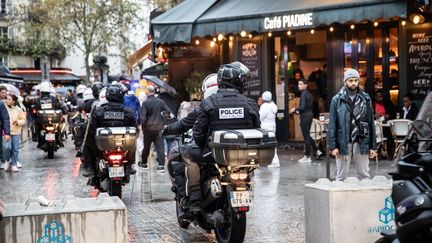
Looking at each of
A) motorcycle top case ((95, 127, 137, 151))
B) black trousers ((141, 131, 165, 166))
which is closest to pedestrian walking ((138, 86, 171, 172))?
black trousers ((141, 131, 165, 166))

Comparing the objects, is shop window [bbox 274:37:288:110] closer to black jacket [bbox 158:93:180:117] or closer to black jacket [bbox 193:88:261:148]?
black jacket [bbox 158:93:180:117]

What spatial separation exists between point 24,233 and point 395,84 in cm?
1333

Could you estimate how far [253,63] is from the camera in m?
19.8

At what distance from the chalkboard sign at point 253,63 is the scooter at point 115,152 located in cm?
953

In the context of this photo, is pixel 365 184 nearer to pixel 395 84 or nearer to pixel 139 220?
pixel 139 220

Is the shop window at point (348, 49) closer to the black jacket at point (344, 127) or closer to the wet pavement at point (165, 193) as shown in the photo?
the wet pavement at point (165, 193)

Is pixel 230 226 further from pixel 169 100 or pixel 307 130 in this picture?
pixel 169 100

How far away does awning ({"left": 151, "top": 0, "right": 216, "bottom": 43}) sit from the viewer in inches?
750

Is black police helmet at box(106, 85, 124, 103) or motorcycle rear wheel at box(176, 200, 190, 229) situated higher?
black police helmet at box(106, 85, 124, 103)

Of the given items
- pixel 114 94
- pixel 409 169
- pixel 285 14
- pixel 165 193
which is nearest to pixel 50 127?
pixel 285 14

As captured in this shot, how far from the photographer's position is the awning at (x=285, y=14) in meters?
15.4

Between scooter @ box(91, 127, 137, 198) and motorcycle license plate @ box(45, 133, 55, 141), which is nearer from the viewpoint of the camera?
scooter @ box(91, 127, 137, 198)

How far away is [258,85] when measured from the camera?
1962 centimetres

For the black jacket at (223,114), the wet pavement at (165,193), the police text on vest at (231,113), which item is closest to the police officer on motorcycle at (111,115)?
the wet pavement at (165,193)
